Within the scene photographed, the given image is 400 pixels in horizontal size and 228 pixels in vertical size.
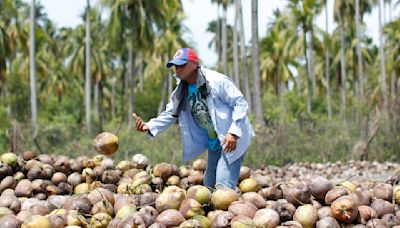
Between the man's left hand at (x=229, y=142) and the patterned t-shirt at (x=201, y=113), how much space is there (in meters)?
0.42

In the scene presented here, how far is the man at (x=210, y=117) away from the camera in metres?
4.25

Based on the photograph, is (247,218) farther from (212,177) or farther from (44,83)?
(44,83)

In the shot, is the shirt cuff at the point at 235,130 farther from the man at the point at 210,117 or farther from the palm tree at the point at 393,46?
the palm tree at the point at 393,46

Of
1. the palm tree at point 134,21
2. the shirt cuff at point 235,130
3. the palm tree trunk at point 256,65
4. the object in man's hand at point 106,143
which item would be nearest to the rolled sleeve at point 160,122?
the object in man's hand at point 106,143

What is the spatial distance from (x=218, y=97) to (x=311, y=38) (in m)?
40.4

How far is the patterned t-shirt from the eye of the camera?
4484 millimetres

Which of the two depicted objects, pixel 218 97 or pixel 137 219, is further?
pixel 218 97

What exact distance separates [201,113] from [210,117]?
8 centimetres

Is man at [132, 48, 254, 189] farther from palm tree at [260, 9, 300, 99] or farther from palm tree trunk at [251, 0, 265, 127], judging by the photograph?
palm tree at [260, 9, 300, 99]

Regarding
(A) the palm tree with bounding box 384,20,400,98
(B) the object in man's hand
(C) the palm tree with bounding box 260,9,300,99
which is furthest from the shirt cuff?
(A) the palm tree with bounding box 384,20,400,98

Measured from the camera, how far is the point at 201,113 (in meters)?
4.53

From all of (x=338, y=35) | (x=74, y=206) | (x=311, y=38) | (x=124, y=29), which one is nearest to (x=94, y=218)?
(x=74, y=206)

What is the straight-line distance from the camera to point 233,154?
4.30 m

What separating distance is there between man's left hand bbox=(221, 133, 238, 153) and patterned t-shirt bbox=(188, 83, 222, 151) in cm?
42
